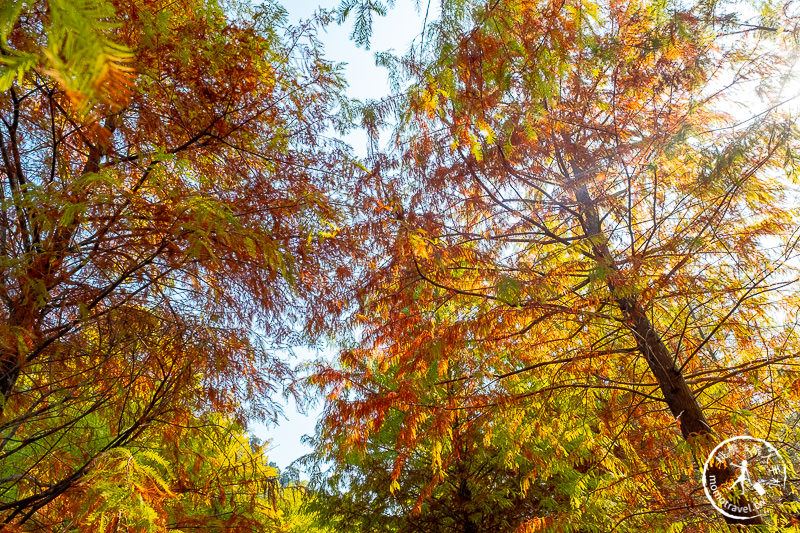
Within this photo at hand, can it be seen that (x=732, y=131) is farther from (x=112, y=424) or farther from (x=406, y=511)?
(x=406, y=511)

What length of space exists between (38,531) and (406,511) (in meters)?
6.25

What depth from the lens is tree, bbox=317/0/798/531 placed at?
3.56 meters

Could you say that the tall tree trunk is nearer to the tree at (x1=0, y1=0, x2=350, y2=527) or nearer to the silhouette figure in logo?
the silhouette figure in logo

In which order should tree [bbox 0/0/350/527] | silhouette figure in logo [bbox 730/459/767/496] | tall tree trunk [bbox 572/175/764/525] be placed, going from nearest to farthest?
tree [bbox 0/0/350/527] → silhouette figure in logo [bbox 730/459/767/496] → tall tree trunk [bbox 572/175/764/525]

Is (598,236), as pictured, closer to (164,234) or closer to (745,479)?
(745,479)

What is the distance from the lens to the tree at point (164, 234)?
271 cm

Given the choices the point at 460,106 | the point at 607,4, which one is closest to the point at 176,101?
the point at 460,106

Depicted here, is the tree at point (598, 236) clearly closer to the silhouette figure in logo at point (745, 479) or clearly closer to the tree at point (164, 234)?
the silhouette figure in logo at point (745, 479)

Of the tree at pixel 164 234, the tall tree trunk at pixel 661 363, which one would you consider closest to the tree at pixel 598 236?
the tall tree trunk at pixel 661 363

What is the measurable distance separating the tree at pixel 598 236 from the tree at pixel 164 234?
3.50ft

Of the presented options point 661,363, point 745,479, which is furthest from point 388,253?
point 745,479

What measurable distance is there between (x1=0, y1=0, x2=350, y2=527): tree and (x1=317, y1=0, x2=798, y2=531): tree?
107 centimetres

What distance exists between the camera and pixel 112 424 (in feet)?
13.0

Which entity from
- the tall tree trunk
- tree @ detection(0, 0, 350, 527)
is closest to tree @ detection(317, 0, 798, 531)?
the tall tree trunk
